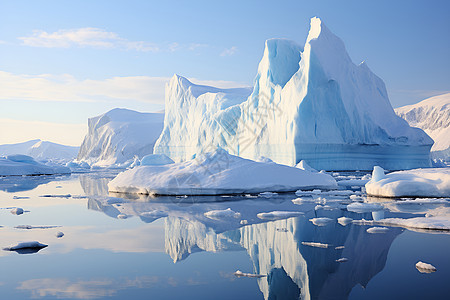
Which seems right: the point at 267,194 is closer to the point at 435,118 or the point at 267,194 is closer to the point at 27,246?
the point at 27,246

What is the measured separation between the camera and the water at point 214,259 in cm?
333

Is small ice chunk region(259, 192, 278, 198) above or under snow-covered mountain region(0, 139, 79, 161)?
above

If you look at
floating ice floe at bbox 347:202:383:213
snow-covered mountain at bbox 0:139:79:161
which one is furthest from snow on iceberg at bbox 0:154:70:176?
snow-covered mountain at bbox 0:139:79:161

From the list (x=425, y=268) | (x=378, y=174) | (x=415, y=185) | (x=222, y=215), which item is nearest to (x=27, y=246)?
(x=222, y=215)

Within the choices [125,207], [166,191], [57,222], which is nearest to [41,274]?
[57,222]

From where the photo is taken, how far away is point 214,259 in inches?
170

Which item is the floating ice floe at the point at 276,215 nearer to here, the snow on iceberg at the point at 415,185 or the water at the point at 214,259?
the water at the point at 214,259

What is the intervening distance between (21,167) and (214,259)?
2277 centimetres

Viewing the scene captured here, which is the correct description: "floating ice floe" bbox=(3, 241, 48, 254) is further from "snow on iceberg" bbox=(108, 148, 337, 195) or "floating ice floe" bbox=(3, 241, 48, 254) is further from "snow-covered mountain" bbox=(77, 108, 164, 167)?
"snow-covered mountain" bbox=(77, 108, 164, 167)

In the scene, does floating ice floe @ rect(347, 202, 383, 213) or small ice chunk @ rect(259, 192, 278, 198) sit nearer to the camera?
floating ice floe @ rect(347, 202, 383, 213)

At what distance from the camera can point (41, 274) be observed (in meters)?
3.82

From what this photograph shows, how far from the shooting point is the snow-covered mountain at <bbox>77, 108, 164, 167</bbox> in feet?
159

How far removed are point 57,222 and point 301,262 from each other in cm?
432

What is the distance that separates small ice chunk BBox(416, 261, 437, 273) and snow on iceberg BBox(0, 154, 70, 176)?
2366cm
